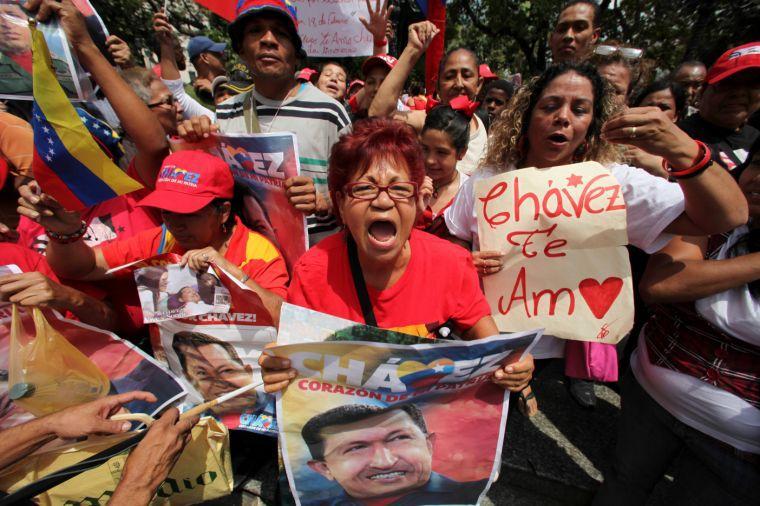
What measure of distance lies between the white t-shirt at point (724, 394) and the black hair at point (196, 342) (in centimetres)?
204

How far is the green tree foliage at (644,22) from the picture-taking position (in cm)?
1007

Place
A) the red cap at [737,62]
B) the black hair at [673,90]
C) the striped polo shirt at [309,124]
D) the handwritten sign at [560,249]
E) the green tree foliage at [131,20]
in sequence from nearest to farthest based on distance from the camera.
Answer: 1. the handwritten sign at [560,249]
2. the striped polo shirt at [309,124]
3. the red cap at [737,62]
4. the black hair at [673,90]
5. the green tree foliage at [131,20]

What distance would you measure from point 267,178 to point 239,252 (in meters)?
0.42

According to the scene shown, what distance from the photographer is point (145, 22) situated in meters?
8.61

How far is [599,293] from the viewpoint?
1.64 m

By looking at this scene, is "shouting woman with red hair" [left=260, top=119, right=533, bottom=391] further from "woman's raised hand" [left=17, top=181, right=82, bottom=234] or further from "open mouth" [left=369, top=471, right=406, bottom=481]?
"woman's raised hand" [left=17, top=181, right=82, bottom=234]

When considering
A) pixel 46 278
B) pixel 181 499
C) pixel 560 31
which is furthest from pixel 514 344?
pixel 560 31

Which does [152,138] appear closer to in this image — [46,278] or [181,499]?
[46,278]

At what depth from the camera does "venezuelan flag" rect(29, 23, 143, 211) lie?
4.54ft

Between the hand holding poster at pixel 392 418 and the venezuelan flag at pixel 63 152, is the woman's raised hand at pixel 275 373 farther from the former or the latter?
the venezuelan flag at pixel 63 152

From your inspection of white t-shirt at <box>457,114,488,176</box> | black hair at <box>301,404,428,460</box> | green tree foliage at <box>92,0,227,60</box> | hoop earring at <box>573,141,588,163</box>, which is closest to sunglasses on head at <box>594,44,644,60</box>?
white t-shirt at <box>457,114,488,176</box>

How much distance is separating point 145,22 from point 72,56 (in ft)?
28.7

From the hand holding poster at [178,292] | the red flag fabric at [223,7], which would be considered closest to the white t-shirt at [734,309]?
the hand holding poster at [178,292]

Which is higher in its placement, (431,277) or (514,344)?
(431,277)
